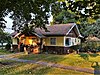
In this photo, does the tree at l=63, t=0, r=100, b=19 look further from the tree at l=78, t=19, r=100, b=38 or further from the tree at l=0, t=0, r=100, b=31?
the tree at l=78, t=19, r=100, b=38

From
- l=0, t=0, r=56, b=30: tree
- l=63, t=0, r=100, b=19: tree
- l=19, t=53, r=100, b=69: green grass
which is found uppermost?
l=0, t=0, r=56, b=30: tree

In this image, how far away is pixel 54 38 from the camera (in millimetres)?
34594

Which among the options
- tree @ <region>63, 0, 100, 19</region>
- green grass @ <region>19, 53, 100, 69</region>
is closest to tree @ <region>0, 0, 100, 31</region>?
green grass @ <region>19, 53, 100, 69</region>

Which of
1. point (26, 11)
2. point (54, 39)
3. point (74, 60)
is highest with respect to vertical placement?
point (26, 11)

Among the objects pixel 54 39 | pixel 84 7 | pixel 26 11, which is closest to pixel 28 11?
pixel 26 11

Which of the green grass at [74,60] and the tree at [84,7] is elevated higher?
the tree at [84,7]

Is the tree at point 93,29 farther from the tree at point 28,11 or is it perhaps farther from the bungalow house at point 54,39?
the tree at point 28,11

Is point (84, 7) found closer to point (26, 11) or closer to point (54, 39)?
point (26, 11)

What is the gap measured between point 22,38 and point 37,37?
314cm

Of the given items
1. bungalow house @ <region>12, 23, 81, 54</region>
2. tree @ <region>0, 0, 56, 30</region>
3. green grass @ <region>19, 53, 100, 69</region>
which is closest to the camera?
tree @ <region>0, 0, 56, 30</region>

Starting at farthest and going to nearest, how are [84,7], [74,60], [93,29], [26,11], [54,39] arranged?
[93,29] < [54,39] < [74,60] < [26,11] < [84,7]

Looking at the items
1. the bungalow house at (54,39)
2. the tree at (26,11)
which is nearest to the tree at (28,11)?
the tree at (26,11)

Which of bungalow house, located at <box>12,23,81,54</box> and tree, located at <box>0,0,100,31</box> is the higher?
tree, located at <box>0,0,100,31</box>

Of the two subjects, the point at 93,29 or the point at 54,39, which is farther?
the point at 93,29
